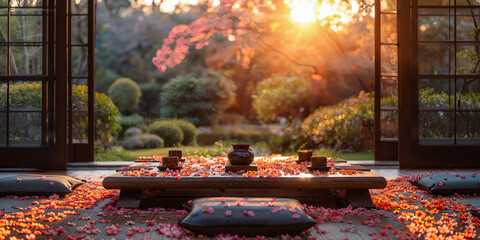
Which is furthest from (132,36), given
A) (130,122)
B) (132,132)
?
(132,132)

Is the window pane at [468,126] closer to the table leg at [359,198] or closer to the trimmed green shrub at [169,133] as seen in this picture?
the table leg at [359,198]

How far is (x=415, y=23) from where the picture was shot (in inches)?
203

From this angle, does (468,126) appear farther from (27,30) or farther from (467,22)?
(27,30)

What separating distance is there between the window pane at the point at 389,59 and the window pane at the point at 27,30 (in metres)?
3.87

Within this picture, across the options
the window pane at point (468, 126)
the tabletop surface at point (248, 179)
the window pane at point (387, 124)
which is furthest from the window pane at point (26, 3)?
the window pane at point (468, 126)

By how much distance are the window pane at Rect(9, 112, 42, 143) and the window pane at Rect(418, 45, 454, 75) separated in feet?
13.9

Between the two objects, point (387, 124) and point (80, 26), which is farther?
point (80, 26)

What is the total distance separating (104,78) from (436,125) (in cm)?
969

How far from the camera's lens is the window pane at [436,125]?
5188 mm

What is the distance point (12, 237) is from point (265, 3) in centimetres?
869

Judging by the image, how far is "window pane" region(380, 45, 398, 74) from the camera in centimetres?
546

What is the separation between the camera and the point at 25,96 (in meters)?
5.12

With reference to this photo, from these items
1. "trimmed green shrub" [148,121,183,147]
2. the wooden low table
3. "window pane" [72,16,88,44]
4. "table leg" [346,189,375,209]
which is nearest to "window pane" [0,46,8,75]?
"window pane" [72,16,88,44]

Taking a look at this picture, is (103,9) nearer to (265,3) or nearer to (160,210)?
(265,3)
